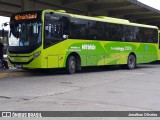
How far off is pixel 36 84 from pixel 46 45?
11.6 feet

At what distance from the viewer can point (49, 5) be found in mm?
28562

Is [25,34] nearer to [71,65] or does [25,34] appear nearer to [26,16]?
[26,16]

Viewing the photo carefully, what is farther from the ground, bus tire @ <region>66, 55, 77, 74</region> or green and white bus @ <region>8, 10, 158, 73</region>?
green and white bus @ <region>8, 10, 158, 73</region>

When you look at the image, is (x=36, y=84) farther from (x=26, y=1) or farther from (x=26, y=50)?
(x=26, y=1)

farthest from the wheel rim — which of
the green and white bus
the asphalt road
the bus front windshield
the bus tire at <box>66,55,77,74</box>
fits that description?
the asphalt road

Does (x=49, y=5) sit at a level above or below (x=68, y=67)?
above

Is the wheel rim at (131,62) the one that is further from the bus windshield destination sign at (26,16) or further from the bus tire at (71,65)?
the bus windshield destination sign at (26,16)

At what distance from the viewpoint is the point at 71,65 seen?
18453 mm

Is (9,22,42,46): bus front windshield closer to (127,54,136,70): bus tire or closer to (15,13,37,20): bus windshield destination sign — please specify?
(15,13,37,20): bus windshield destination sign

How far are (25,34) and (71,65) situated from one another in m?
2.94

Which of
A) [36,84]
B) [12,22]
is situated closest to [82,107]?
[36,84]

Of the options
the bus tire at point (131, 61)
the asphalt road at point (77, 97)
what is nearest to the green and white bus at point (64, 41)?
the bus tire at point (131, 61)

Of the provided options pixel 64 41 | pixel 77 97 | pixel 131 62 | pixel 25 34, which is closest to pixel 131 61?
pixel 131 62

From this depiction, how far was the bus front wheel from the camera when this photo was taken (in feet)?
59.6
